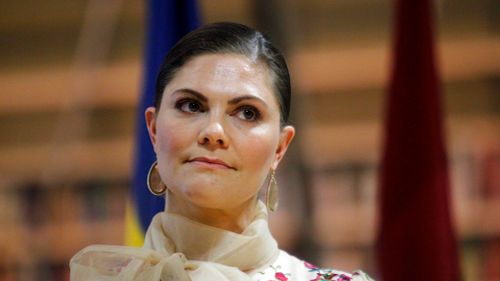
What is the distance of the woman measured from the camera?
3.21ft

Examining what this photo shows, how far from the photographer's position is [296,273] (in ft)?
3.47

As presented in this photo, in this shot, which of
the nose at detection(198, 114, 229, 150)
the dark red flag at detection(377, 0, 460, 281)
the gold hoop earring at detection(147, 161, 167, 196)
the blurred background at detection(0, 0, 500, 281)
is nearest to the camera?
the nose at detection(198, 114, 229, 150)

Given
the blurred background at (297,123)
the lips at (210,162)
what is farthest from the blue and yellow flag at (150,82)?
the lips at (210,162)

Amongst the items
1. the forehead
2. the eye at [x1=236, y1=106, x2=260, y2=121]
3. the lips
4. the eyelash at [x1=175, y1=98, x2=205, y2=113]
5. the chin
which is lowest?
the chin

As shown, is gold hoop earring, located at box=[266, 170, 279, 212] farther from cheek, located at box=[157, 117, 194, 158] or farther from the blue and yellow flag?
the blue and yellow flag

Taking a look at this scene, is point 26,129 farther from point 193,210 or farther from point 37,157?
point 193,210

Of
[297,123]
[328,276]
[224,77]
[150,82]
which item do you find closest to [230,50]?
[224,77]

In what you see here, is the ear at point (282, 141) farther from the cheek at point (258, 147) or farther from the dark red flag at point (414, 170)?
the dark red flag at point (414, 170)

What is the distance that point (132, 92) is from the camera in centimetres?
260

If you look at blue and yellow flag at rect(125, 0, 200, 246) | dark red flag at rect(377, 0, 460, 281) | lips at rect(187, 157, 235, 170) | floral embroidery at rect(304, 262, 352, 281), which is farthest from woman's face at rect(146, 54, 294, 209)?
dark red flag at rect(377, 0, 460, 281)

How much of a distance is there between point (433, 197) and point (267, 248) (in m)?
0.79

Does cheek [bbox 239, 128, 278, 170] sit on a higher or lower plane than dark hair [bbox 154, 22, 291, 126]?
lower

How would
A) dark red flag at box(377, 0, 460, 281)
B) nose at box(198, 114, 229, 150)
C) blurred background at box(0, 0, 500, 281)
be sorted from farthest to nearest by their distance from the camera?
blurred background at box(0, 0, 500, 281) < dark red flag at box(377, 0, 460, 281) < nose at box(198, 114, 229, 150)

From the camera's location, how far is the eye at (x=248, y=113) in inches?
39.4
